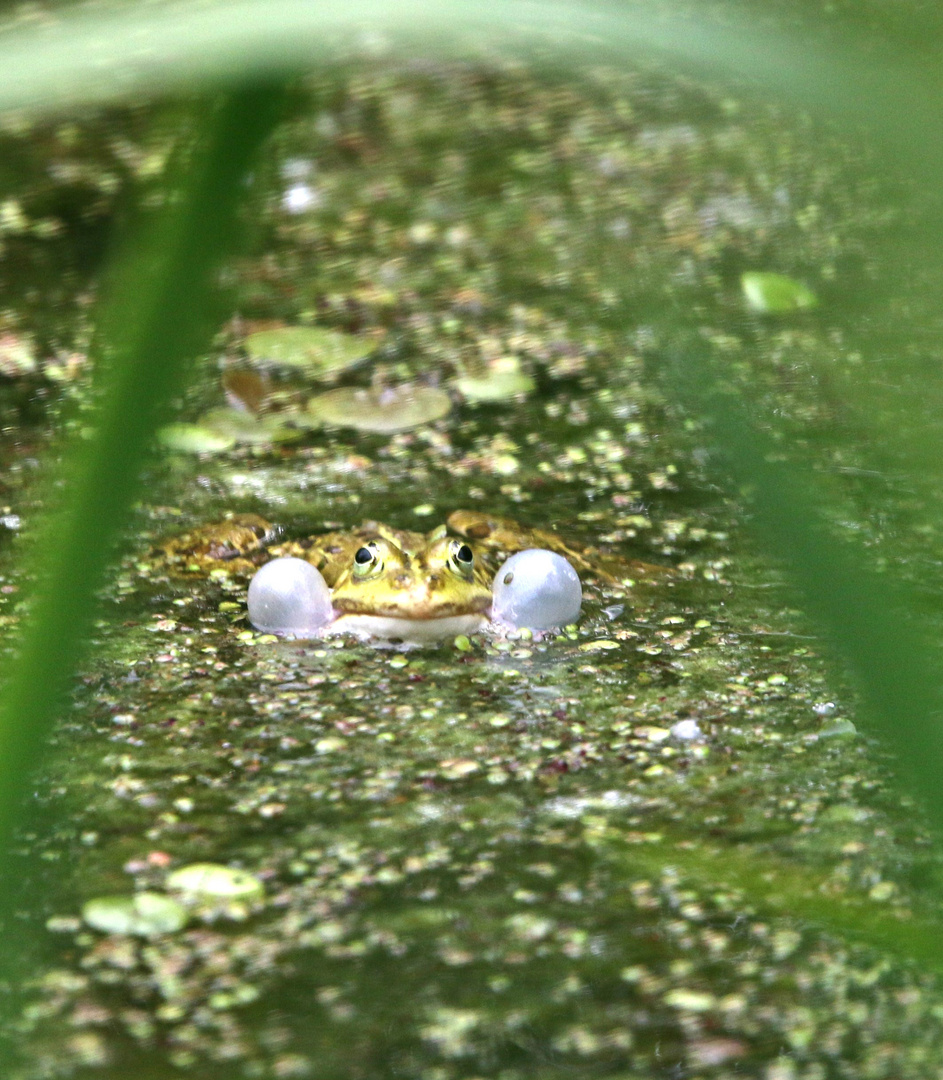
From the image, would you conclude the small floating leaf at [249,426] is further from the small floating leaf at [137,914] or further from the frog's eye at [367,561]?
the small floating leaf at [137,914]

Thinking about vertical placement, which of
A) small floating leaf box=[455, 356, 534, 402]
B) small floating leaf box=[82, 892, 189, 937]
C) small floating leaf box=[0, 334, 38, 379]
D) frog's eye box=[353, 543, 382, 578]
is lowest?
small floating leaf box=[455, 356, 534, 402]

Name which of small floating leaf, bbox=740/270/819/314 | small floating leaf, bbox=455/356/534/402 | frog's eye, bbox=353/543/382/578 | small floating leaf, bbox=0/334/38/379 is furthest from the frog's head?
small floating leaf, bbox=740/270/819/314

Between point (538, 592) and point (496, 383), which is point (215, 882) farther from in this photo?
point (496, 383)

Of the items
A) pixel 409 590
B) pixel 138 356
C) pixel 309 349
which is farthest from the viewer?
pixel 309 349

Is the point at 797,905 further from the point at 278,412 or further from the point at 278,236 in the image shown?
the point at 278,236

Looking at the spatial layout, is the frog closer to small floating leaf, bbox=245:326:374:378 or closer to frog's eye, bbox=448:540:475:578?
frog's eye, bbox=448:540:475:578

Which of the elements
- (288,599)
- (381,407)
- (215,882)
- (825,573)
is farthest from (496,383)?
(825,573)
